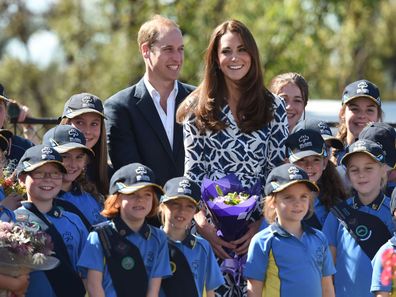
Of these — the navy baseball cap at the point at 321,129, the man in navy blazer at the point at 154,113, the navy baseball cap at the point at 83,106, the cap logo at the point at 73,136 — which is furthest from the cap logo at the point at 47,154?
the navy baseball cap at the point at 321,129

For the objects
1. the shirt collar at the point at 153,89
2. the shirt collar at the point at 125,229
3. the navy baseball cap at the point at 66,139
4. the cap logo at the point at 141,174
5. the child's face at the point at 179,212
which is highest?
the shirt collar at the point at 153,89

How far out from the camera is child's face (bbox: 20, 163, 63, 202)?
22.7ft

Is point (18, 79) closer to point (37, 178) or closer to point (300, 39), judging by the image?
point (300, 39)

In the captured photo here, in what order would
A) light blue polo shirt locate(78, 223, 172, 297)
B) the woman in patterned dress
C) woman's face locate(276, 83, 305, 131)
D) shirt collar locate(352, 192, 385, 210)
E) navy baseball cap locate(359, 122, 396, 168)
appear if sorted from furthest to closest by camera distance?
1. woman's face locate(276, 83, 305, 131)
2. navy baseball cap locate(359, 122, 396, 168)
3. shirt collar locate(352, 192, 385, 210)
4. the woman in patterned dress
5. light blue polo shirt locate(78, 223, 172, 297)

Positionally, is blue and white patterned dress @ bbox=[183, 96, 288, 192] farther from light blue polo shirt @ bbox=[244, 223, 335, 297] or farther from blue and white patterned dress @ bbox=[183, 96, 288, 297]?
light blue polo shirt @ bbox=[244, 223, 335, 297]

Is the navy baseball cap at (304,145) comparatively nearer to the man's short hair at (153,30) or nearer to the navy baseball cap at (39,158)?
the man's short hair at (153,30)

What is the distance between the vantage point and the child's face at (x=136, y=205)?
6.85 metres

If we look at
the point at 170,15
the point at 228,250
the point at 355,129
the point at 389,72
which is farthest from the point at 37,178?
the point at 389,72

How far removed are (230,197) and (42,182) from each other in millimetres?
1260

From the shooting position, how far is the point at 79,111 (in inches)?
307

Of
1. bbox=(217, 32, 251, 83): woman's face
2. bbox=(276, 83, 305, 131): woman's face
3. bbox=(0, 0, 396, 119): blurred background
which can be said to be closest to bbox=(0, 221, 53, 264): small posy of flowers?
A: bbox=(217, 32, 251, 83): woman's face

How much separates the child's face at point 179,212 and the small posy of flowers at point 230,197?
17cm

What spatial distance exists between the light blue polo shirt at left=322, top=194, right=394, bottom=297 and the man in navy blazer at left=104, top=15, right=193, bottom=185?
133cm

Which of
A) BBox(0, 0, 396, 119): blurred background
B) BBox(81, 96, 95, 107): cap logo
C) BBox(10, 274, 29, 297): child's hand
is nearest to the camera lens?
BBox(10, 274, 29, 297): child's hand
